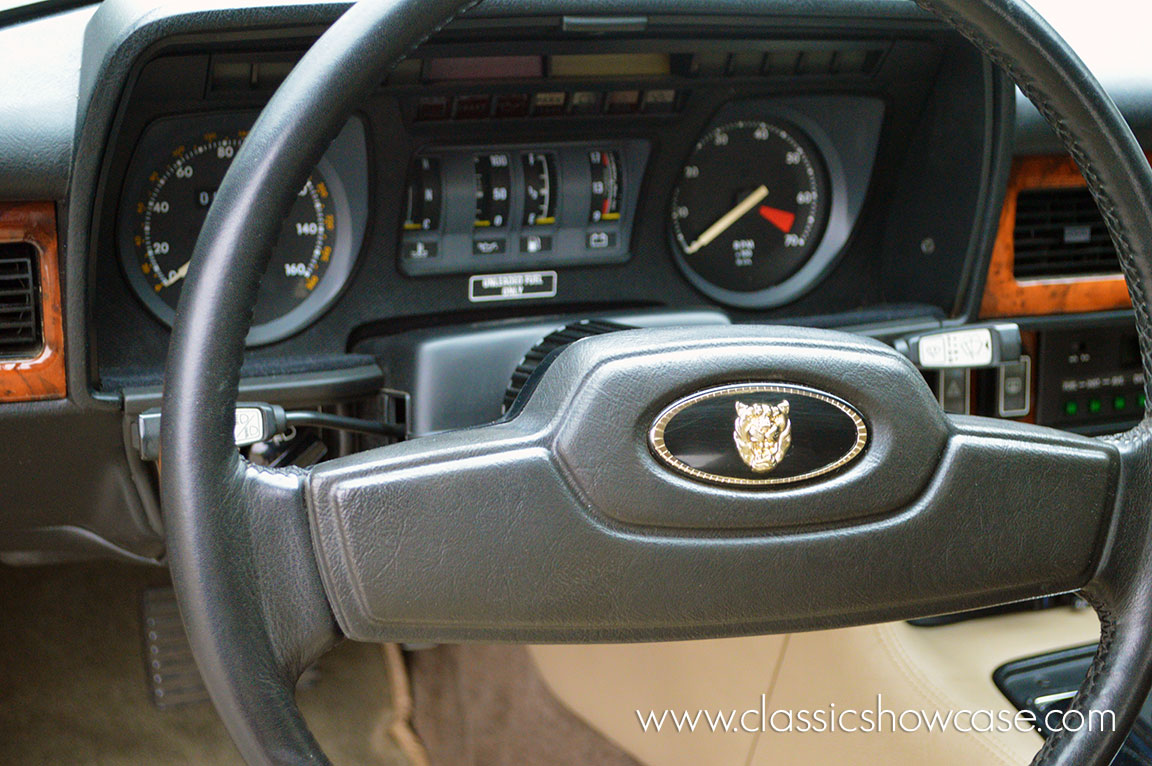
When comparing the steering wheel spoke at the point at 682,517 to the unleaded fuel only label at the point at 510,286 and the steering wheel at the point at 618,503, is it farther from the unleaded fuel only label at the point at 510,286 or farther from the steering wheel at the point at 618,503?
the unleaded fuel only label at the point at 510,286

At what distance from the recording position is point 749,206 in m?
1.62

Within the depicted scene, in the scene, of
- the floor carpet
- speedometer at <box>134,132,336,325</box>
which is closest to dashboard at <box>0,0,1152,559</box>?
speedometer at <box>134,132,336,325</box>

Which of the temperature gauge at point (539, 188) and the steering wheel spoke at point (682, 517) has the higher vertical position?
the temperature gauge at point (539, 188)

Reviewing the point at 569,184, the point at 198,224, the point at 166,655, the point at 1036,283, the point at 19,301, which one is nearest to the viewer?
the point at 19,301

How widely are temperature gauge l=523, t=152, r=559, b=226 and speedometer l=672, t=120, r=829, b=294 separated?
0.20m

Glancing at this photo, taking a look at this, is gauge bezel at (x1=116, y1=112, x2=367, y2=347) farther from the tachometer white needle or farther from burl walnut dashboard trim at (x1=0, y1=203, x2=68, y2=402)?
the tachometer white needle

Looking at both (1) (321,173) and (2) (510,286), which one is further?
(2) (510,286)

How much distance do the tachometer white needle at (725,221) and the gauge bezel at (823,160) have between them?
0.03 metres

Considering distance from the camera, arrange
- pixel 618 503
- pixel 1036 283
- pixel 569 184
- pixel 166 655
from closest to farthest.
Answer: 1. pixel 618 503
2. pixel 569 184
3. pixel 1036 283
4. pixel 166 655

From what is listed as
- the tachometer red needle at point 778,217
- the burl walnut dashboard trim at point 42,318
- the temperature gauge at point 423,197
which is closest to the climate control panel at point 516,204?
the temperature gauge at point 423,197

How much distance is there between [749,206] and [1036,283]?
40 centimetres

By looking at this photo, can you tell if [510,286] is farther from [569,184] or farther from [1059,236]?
[1059,236]

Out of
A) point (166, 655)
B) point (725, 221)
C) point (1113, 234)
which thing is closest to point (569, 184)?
point (725, 221)

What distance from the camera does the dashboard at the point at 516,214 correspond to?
3.88 ft
